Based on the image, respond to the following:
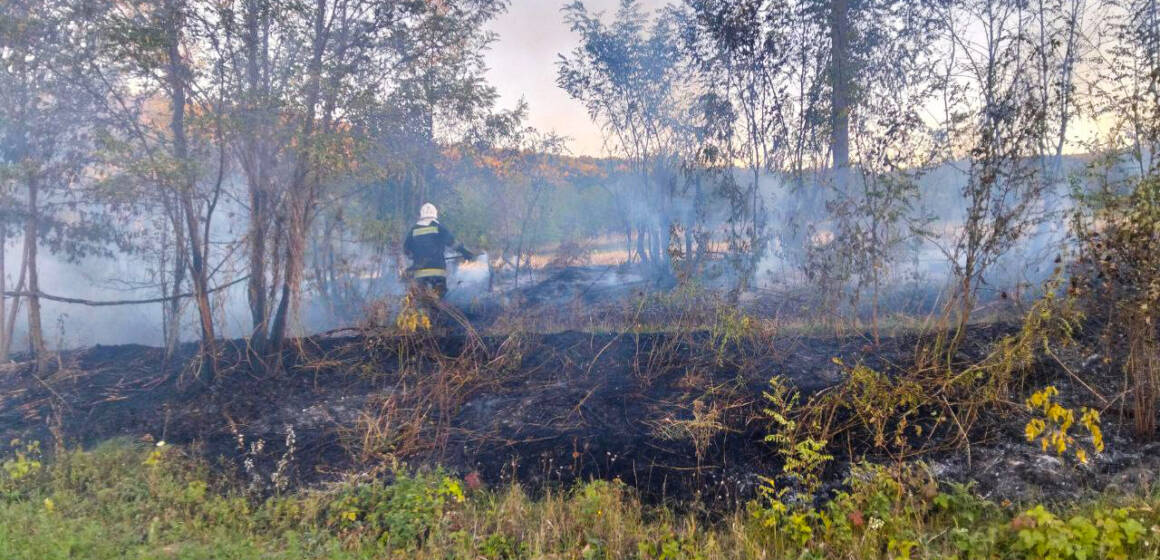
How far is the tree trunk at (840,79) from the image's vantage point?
8.00 metres

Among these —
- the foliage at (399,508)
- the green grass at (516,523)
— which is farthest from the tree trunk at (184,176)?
the foliage at (399,508)

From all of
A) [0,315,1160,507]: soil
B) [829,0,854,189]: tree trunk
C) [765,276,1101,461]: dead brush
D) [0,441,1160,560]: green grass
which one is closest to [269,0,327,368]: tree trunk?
[0,315,1160,507]: soil

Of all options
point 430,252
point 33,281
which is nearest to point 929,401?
point 430,252

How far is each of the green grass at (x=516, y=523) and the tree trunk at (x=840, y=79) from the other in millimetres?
4949

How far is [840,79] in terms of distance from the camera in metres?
8.09

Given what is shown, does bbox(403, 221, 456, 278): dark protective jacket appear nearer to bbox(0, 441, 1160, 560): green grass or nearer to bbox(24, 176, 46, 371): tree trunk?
bbox(24, 176, 46, 371): tree trunk

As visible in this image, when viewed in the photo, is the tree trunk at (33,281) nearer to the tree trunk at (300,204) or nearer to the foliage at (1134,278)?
the tree trunk at (300,204)

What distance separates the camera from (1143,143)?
4.47 meters

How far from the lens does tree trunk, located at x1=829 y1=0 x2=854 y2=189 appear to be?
8000mm

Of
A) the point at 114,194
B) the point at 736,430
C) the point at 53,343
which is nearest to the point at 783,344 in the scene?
the point at 736,430

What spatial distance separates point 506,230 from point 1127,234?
37.5ft

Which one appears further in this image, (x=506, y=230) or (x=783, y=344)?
(x=506, y=230)

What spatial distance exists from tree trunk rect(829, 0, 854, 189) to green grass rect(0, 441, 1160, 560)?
4949 millimetres

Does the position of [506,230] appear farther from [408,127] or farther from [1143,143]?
[1143,143]
